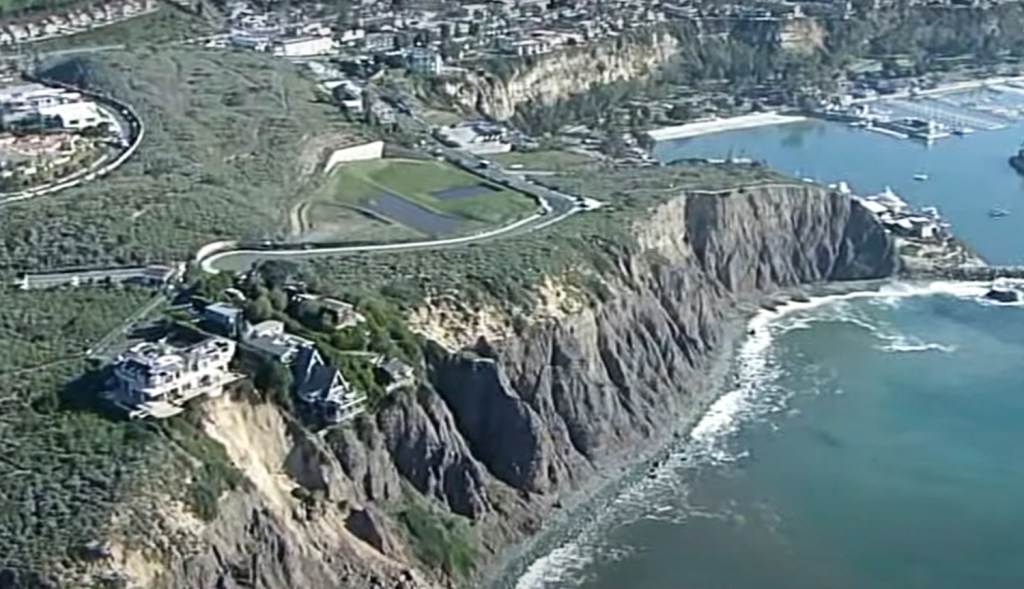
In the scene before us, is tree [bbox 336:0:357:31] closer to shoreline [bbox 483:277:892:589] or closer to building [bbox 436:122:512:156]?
building [bbox 436:122:512:156]

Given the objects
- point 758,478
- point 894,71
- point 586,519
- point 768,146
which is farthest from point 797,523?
point 894,71

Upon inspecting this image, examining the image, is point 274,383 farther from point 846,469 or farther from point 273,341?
point 846,469

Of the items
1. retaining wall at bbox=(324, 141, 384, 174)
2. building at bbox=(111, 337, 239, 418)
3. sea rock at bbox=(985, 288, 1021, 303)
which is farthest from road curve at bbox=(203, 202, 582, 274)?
sea rock at bbox=(985, 288, 1021, 303)

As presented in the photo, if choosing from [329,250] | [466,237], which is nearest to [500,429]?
[329,250]

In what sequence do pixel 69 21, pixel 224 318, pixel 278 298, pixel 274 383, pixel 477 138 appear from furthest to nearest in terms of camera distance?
pixel 69 21
pixel 477 138
pixel 278 298
pixel 224 318
pixel 274 383

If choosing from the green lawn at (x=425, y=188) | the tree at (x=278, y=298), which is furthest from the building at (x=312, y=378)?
the green lawn at (x=425, y=188)

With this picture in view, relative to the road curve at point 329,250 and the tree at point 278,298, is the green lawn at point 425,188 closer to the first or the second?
the road curve at point 329,250
